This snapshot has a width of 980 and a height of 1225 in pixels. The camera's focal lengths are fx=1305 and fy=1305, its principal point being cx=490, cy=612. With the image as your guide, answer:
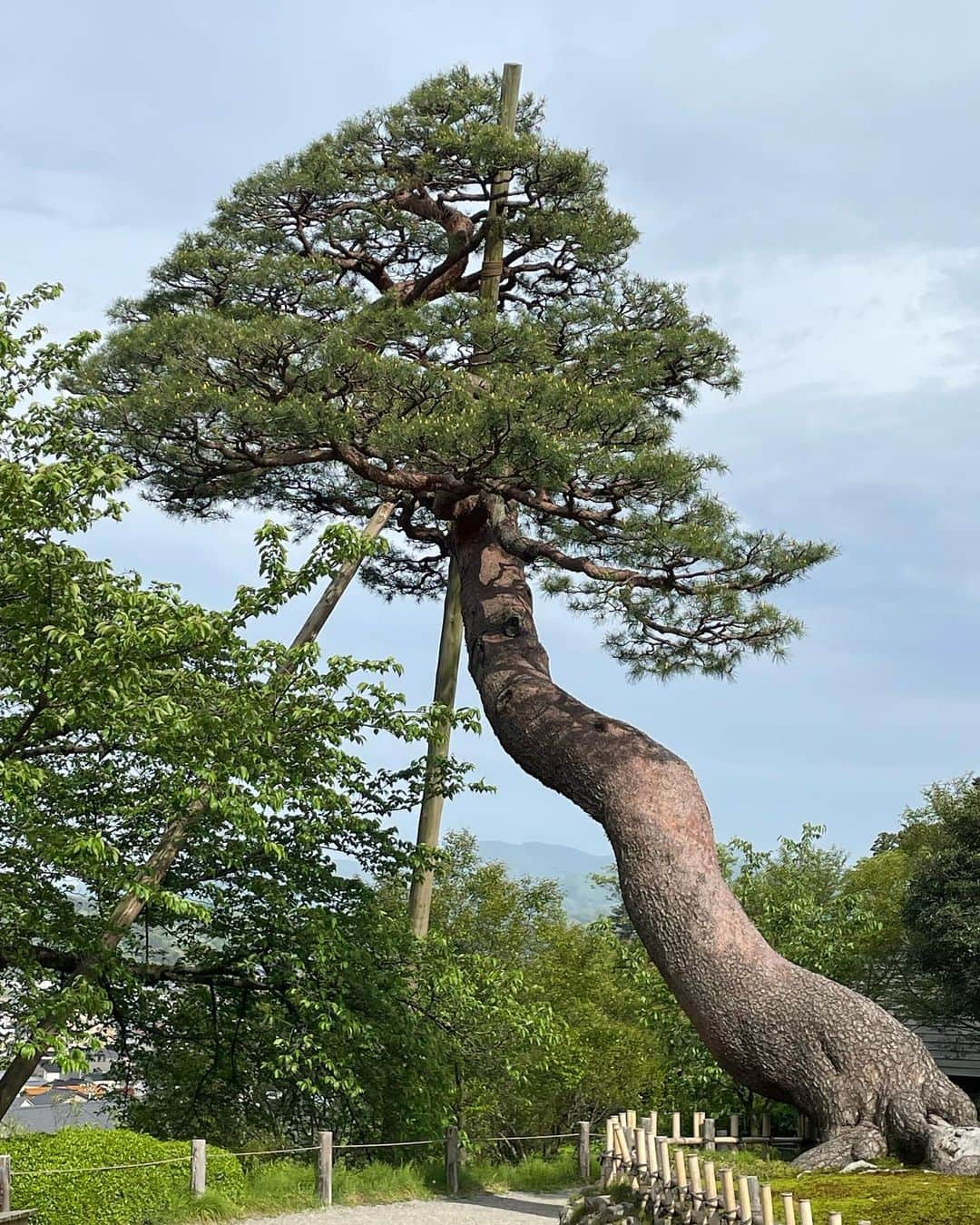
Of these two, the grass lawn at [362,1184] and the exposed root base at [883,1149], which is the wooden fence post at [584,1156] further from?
the exposed root base at [883,1149]

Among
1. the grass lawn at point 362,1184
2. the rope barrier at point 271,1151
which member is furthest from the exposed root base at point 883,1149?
the rope barrier at point 271,1151

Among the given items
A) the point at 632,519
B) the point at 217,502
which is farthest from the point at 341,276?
the point at 632,519

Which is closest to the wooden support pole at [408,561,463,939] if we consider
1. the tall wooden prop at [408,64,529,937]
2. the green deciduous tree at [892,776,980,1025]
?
the tall wooden prop at [408,64,529,937]

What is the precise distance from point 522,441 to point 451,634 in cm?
389

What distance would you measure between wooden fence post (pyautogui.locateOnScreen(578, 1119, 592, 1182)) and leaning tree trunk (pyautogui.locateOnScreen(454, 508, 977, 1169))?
3811 mm

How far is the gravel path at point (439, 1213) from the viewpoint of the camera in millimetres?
10273

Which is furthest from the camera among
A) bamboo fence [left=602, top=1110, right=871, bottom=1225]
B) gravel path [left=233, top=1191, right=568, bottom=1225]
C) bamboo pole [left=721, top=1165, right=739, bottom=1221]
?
gravel path [left=233, top=1191, right=568, bottom=1225]

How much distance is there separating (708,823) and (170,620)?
4806 mm

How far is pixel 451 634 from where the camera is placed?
14008 mm

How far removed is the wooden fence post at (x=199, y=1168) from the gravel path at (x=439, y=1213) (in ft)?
1.41

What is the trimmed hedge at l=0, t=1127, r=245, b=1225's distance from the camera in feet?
30.3

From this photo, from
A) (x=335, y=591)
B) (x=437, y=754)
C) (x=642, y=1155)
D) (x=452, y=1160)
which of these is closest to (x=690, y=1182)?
(x=642, y=1155)

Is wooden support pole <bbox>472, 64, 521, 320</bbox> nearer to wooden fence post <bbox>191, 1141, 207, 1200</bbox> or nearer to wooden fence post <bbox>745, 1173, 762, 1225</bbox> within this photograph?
wooden fence post <bbox>191, 1141, 207, 1200</bbox>

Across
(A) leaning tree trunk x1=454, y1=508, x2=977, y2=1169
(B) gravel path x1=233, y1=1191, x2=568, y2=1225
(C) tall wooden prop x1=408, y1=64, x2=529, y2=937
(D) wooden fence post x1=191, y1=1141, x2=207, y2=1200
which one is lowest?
(B) gravel path x1=233, y1=1191, x2=568, y2=1225
